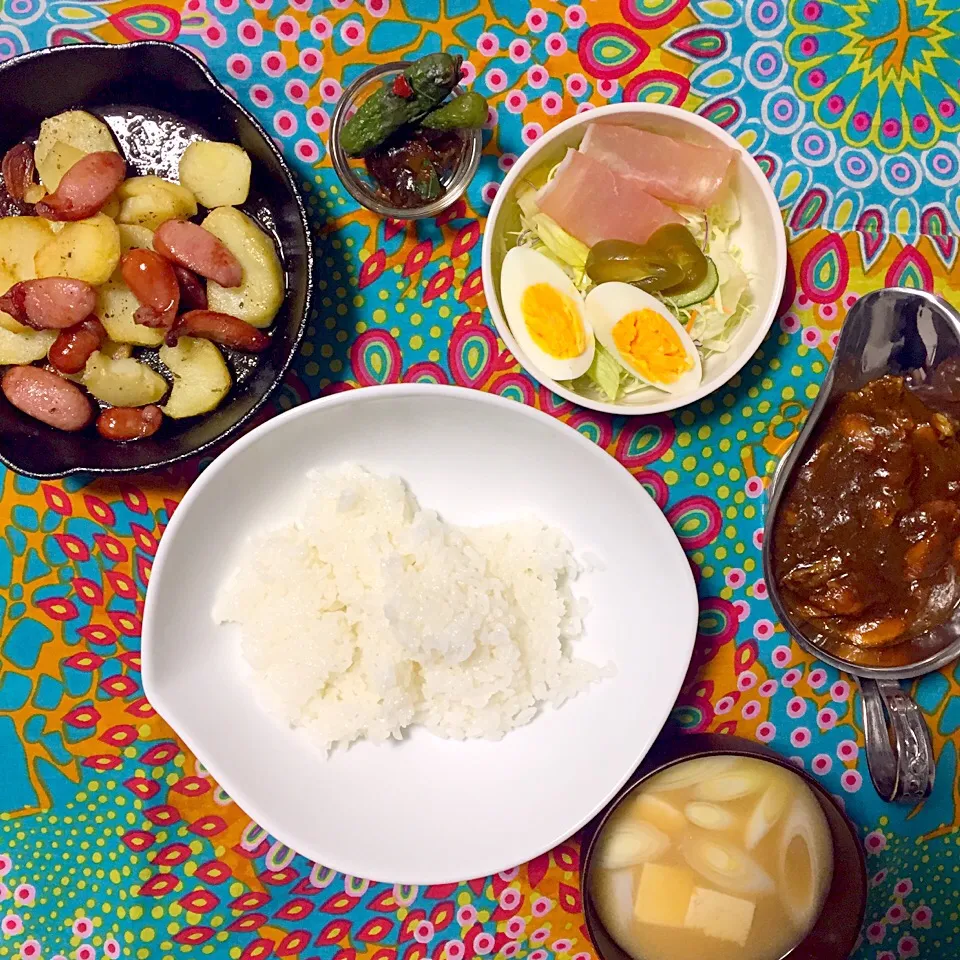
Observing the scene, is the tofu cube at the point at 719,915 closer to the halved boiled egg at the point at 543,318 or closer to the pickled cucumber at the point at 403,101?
the halved boiled egg at the point at 543,318

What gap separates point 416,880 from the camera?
4.80ft

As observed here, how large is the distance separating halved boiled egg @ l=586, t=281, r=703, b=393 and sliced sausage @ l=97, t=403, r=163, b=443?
32.9 inches

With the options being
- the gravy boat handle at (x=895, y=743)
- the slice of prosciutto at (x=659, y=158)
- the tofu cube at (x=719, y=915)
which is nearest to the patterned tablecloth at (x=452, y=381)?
the gravy boat handle at (x=895, y=743)

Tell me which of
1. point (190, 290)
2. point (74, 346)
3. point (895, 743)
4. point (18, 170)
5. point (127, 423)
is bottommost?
point (895, 743)

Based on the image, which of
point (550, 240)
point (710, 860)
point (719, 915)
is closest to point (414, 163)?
point (550, 240)

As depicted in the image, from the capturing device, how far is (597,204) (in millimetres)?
1473

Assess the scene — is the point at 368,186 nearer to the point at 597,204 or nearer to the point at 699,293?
the point at 597,204

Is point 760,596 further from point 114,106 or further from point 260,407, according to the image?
point 114,106

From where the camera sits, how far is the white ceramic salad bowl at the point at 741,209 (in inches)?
57.1

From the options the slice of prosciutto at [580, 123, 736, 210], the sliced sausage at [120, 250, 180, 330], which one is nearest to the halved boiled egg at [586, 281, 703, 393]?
the slice of prosciutto at [580, 123, 736, 210]

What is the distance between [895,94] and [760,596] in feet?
3.53

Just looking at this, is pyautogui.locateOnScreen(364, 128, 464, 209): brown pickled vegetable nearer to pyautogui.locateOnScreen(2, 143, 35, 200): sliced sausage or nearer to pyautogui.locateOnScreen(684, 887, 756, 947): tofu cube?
pyautogui.locateOnScreen(2, 143, 35, 200): sliced sausage

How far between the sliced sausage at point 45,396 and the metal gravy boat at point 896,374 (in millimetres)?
1306

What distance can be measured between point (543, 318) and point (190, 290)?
639 mm
